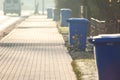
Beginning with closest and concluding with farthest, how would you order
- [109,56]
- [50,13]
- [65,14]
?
1. [109,56]
2. [65,14]
3. [50,13]

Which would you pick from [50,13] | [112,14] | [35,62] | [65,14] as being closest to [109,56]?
[35,62]

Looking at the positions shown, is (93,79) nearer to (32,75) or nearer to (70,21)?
(32,75)

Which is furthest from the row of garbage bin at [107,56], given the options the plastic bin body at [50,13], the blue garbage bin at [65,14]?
the plastic bin body at [50,13]

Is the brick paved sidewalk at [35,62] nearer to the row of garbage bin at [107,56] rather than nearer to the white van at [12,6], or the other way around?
the row of garbage bin at [107,56]

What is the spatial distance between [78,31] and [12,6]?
154 feet

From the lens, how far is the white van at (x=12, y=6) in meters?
61.8

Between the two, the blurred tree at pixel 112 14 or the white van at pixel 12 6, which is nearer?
the blurred tree at pixel 112 14

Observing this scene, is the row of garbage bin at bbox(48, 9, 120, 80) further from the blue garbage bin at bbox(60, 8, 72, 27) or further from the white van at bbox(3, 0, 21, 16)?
the white van at bbox(3, 0, 21, 16)

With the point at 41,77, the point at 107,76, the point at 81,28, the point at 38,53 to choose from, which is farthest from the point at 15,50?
the point at 107,76

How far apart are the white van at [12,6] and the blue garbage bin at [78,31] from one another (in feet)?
147

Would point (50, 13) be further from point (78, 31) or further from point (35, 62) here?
point (35, 62)

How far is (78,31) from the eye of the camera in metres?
16.6

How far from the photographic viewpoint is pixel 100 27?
701 inches

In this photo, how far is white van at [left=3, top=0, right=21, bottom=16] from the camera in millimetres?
61750
